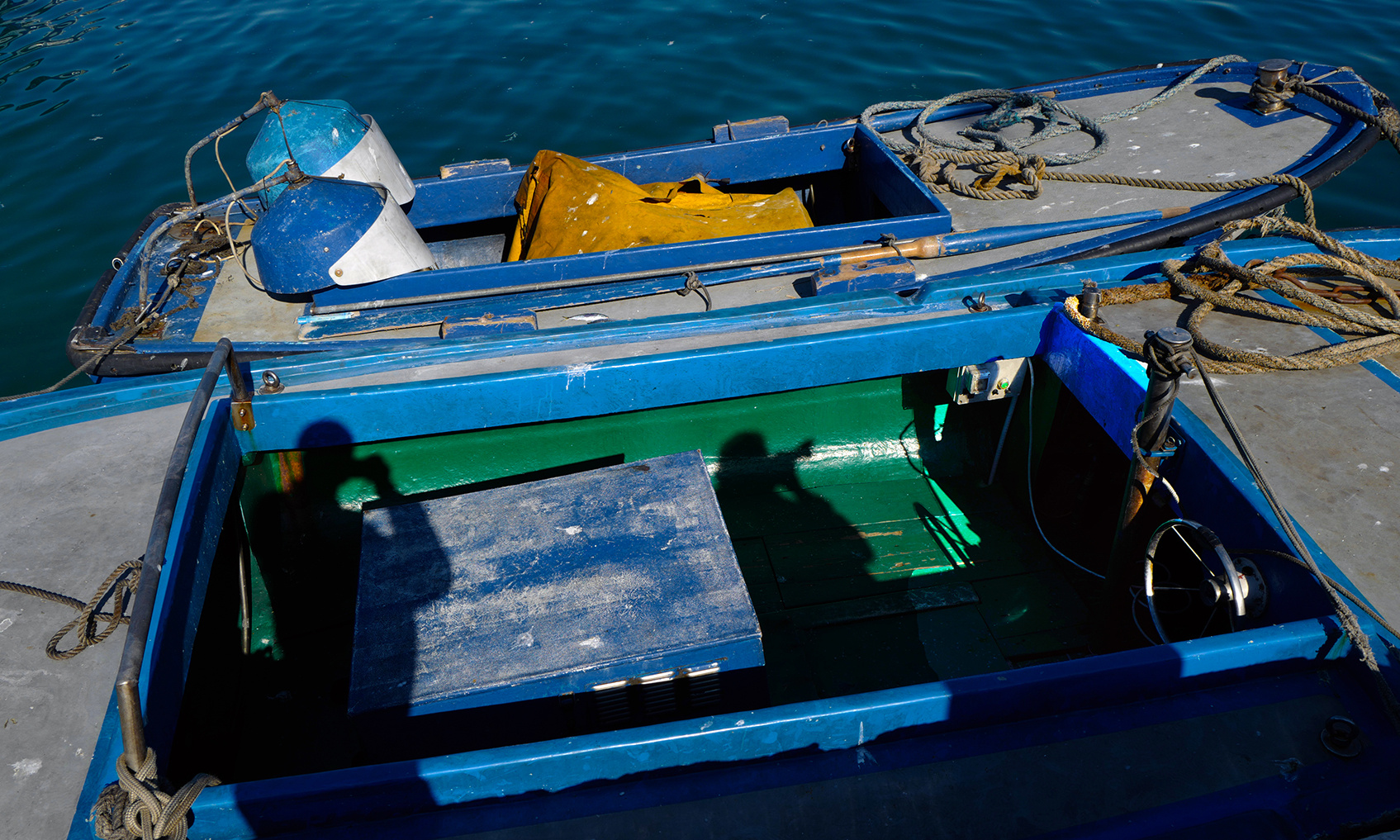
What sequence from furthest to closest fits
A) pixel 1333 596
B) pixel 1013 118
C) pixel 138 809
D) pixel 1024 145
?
pixel 1013 118
pixel 1024 145
pixel 1333 596
pixel 138 809

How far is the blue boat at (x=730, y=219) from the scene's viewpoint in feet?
11.8

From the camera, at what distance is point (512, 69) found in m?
8.89

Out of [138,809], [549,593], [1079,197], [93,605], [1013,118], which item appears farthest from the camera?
[1013,118]

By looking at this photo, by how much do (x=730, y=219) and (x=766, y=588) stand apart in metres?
1.97

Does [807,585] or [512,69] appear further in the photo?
[512,69]

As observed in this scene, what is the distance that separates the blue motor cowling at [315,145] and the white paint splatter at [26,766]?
292 centimetres

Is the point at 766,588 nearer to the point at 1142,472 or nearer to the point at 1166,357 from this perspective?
the point at 1142,472

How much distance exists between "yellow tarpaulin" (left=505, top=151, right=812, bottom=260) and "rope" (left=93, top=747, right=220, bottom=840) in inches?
113

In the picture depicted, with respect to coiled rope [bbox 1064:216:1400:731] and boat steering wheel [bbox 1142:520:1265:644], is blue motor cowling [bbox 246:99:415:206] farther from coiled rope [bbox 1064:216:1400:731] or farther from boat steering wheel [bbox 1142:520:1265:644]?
boat steering wheel [bbox 1142:520:1265:644]

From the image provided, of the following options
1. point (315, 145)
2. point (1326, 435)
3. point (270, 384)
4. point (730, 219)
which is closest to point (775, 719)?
Answer: point (1326, 435)

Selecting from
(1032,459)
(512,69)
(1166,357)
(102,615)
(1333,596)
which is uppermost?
(1166,357)

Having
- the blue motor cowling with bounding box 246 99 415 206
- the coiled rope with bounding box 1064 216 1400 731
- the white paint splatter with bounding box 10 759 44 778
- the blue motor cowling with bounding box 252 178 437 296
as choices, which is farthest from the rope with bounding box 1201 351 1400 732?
the blue motor cowling with bounding box 246 99 415 206

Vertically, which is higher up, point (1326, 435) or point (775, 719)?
point (1326, 435)

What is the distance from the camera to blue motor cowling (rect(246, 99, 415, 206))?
4.10 metres
